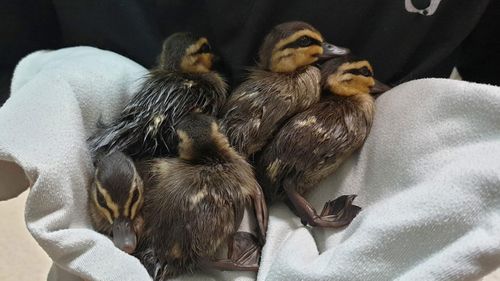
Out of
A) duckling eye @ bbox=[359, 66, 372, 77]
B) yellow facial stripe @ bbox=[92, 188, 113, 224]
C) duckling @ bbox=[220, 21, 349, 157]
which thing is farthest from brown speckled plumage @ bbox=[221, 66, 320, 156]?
yellow facial stripe @ bbox=[92, 188, 113, 224]

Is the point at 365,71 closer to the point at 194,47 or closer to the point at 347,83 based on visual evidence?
the point at 347,83

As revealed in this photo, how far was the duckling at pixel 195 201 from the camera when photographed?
3.51ft

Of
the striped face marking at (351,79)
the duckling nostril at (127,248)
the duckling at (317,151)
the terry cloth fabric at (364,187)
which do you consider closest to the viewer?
the terry cloth fabric at (364,187)

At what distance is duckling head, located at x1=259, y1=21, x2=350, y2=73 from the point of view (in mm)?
1274

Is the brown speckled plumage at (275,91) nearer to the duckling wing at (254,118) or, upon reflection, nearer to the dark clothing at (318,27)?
the duckling wing at (254,118)

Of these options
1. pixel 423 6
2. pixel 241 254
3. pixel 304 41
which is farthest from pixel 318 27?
pixel 241 254

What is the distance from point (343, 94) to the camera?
51.9 inches

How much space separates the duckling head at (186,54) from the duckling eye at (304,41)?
0.23 m

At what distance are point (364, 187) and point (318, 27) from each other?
1.42 feet

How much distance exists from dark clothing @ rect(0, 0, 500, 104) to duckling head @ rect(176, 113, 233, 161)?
1.11ft

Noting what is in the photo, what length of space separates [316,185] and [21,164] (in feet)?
2.00

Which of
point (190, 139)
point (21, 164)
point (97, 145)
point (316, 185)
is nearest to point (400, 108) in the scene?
point (316, 185)

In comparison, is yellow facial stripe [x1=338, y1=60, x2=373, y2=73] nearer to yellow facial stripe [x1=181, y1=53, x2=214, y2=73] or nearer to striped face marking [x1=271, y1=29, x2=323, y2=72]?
striped face marking [x1=271, y1=29, x2=323, y2=72]

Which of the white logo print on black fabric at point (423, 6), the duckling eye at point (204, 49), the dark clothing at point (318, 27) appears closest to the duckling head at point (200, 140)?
the duckling eye at point (204, 49)
